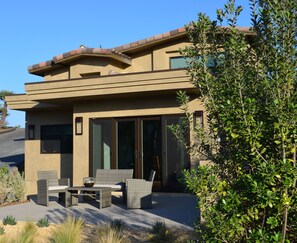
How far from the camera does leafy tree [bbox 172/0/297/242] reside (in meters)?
3.23

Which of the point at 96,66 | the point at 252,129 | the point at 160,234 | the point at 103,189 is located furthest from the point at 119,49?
the point at 252,129

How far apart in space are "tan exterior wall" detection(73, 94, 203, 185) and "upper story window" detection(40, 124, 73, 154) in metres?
2.26

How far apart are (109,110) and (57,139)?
4047mm

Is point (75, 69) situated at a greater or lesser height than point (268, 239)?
greater

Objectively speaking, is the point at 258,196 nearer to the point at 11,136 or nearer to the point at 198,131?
the point at 198,131

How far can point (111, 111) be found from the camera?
14508mm

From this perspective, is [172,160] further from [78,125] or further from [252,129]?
[252,129]

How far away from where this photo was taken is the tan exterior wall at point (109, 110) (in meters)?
13.6

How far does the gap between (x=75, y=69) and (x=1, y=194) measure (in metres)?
6.65

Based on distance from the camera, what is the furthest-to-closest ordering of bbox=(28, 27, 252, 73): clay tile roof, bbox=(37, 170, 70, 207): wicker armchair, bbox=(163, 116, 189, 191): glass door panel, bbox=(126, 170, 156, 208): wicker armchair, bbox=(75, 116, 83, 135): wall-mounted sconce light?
1. bbox=(28, 27, 252, 73): clay tile roof
2. bbox=(75, 116, 83, 135): wall-mounted sconce light
3. bbox=(163, 116, 189, 191): glass door panel
4. bbox=(37, 170, 70, 207): wicker armchair
5. bbox=(126, 170, 156, 208): wicker armchair

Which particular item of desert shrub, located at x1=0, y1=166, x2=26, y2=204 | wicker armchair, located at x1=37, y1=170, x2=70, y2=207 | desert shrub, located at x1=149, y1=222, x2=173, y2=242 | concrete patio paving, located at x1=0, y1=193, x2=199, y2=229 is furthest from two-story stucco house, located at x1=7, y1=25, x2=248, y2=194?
desert shrub, located at x1=149, y1=222, x2=173, y2=242

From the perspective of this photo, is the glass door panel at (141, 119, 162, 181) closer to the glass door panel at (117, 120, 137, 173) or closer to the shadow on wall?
the glass door panel at (117, 120, 137, 173)

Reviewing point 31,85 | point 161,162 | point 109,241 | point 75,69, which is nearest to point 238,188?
point 109,241

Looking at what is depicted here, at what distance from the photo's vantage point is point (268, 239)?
3.20 metres
